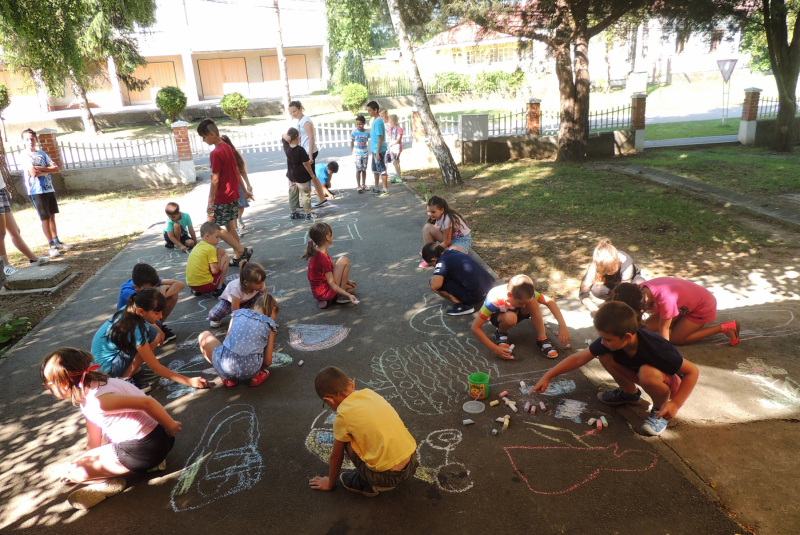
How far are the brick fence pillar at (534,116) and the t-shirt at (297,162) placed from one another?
7716 millimetres

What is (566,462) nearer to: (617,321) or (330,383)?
(617,321)

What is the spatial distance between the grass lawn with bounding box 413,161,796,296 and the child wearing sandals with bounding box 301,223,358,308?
6.61ft

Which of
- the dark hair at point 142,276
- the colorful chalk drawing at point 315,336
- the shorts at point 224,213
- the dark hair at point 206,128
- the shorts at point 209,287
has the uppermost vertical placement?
the dark hair at point 206,128

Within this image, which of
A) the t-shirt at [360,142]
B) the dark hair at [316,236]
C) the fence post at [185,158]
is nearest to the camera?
the dark hair at [316,236]

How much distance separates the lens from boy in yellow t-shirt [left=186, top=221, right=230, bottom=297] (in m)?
5.93

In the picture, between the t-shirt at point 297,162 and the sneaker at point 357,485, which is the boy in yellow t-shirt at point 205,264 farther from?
the sneaker at point 357,485

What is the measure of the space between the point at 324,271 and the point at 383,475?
3.10m

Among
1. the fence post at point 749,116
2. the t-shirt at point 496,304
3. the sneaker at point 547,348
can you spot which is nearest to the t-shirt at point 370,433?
the t-shirt at point 496,304

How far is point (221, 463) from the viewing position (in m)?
3.41

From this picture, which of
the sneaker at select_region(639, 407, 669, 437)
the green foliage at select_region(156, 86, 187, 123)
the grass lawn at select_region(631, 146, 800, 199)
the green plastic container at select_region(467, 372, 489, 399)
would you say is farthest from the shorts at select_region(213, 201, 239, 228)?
the green foliage at select_region(156, 86, 187, 123)

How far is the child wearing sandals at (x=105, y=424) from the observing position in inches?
121

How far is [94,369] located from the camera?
317 cm

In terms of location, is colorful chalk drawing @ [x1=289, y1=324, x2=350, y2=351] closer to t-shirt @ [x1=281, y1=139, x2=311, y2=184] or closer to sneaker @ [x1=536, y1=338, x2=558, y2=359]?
sneaker @ [x1=536, y1=338, x2=558, y2=359]

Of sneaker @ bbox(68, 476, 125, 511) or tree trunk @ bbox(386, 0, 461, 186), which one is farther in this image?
tree trunk @ bbox(386, 0, 461, 186)
